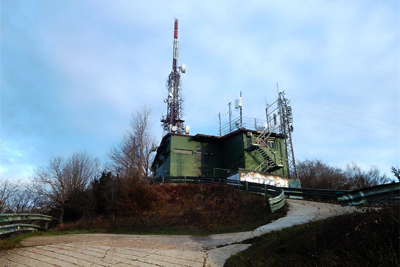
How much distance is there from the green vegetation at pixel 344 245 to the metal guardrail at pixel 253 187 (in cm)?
853

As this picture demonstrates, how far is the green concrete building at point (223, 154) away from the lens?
30625 millimetres

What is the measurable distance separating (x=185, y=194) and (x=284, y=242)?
15989 mm

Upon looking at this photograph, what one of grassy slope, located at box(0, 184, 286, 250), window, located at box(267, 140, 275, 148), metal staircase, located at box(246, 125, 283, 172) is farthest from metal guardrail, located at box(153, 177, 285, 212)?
window, located at box(267, 140, 275, 148)

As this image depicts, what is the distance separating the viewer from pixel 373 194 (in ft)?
24.8

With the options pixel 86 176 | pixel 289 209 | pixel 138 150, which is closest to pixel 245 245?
pixel 289 209

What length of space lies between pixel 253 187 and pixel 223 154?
12167mm

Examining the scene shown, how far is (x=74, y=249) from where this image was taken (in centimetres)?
998

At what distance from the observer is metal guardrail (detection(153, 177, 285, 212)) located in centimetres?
1655

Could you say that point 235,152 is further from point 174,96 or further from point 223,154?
point 174,96

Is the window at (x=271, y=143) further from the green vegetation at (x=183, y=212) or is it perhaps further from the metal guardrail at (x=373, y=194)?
the metal guardrail at (x=373, y=194)

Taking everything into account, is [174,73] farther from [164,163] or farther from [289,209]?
[289,209]

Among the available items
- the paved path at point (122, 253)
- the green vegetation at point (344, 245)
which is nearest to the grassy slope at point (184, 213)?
the paved path at point (122, 253)

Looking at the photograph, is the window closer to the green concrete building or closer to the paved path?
the green concrete building

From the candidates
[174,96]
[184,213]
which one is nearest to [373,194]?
[184,213]
